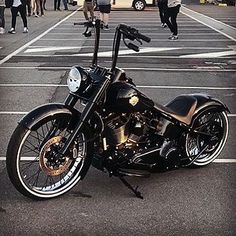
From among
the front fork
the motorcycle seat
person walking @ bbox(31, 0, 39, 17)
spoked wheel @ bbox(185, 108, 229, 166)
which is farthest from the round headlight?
person walking @ bbox(31, 0, 39, 17)

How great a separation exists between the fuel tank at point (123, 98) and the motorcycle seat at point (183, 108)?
0.35 m

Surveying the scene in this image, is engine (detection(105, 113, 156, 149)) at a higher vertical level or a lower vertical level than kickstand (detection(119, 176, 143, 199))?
higher

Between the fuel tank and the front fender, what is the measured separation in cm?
32

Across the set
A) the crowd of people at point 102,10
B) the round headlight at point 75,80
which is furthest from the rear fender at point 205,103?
the crowd of people at point 102,10

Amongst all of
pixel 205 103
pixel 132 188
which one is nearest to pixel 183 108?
pixel 205 103

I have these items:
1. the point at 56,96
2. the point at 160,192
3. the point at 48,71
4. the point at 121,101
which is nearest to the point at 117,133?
the point at 121,101

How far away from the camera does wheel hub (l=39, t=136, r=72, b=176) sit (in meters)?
3.75

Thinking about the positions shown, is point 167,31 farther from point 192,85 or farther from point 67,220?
point 67,220

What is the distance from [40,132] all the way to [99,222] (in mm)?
851

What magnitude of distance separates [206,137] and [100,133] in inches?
46.2

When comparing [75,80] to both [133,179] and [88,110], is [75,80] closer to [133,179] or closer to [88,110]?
[88,110]

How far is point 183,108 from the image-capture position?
4.34 metres

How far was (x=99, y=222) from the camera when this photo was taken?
3492 millimetres

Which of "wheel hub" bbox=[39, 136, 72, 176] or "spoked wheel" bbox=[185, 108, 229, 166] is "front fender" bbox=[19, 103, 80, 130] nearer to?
"wheel hub" bbox=[39, 136, 72, 176]
